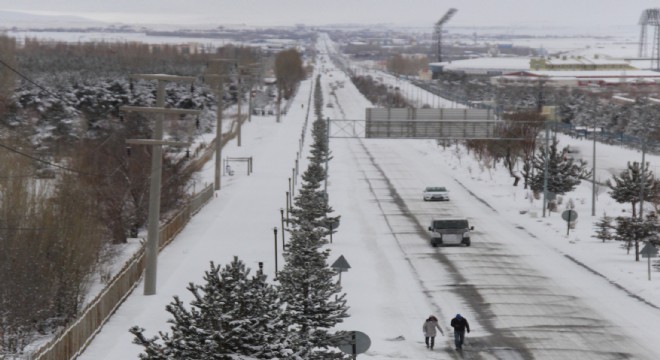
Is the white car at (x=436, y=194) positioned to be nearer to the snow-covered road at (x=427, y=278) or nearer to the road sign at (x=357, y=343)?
the snow-covered road at (x=427, y=278)

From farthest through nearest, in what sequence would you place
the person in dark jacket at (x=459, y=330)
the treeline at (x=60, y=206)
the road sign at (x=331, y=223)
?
the road sign at (x=331, y=223)
the treeline at (x=60, y=206)
the person in dark jacket at (x=459, y=330)

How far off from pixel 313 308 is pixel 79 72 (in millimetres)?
118279

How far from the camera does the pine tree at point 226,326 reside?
644 inches

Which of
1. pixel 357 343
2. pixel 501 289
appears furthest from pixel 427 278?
pixel 357 343

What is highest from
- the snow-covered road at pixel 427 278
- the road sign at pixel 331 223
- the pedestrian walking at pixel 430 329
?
the road sign at pixel 331 223

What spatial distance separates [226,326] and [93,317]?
14364 mm

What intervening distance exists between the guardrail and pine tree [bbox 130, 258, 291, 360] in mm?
8945

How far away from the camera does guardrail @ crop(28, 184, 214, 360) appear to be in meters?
25.9

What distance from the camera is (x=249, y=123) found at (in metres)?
136

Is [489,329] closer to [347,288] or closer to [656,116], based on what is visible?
[347,288]

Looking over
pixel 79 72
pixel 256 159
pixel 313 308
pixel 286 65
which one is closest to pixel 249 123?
pixel 79 72

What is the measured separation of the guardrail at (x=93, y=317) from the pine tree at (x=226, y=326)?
8945mm

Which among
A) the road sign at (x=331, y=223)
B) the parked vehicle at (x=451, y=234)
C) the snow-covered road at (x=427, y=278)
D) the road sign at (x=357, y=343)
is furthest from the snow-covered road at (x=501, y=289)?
the road sign at (x=357, y=343)

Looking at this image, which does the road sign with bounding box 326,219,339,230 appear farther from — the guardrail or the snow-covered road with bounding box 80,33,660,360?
the guardrail
